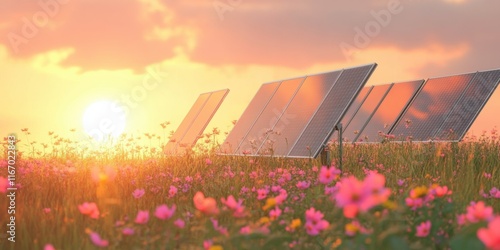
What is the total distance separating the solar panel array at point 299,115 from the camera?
32.4ft

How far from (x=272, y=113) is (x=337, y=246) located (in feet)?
32.5

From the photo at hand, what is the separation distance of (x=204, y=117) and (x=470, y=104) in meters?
7.28

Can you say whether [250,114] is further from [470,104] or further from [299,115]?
[470,104]

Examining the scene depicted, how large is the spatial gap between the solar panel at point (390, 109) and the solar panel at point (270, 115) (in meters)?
4.84

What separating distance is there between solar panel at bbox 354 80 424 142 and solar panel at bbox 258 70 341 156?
19.0 feet

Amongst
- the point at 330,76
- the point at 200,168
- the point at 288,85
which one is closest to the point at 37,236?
the point at 200,168

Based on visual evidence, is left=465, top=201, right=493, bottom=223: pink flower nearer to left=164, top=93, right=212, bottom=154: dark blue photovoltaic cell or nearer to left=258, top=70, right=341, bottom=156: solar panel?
left=258, top=70, right=341, bottom=156: solar panel

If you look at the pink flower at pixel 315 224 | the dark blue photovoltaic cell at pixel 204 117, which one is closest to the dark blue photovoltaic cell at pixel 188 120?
the dark blue photovoltaic cell at pixel 204 117

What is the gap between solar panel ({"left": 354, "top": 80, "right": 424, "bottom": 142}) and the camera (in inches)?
698

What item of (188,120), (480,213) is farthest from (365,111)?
(480,213)

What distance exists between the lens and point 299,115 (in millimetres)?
11602

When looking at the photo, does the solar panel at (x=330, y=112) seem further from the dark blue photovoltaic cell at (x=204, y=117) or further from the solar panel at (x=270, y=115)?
the dark blue photovoltaic cell at (x=204, y=117)

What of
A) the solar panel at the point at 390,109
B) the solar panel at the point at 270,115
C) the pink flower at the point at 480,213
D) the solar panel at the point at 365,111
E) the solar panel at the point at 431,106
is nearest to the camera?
the pink flower at the point at 480,213

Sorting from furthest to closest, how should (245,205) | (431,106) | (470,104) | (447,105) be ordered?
(431,106) → (447,105) → (470,104) → (245,205)
